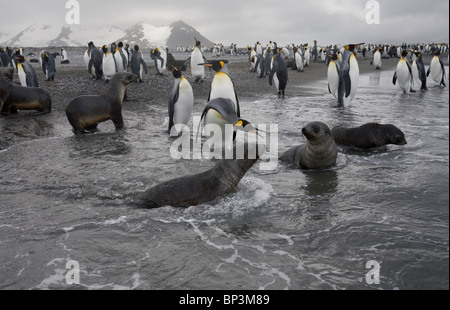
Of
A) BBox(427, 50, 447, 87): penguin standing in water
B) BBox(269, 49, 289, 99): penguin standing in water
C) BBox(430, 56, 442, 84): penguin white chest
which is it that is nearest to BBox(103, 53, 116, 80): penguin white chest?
BBox(269, 49, 289, 99): penguin standing in water

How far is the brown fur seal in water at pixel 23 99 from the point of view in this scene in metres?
11.3

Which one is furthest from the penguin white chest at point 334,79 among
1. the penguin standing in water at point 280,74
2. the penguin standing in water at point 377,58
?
the penguin standing in water at point 377,58

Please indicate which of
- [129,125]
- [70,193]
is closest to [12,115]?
[129,125]

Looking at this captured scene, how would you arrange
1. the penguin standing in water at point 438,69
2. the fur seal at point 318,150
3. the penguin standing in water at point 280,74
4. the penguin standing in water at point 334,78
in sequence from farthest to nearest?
the penguin standing in water at point 438,69 → the penguin standing in water at point 280,74 → the penguin standing in water at point 334,78 → the fur seal at point 318,150

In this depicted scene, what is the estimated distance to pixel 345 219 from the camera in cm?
454

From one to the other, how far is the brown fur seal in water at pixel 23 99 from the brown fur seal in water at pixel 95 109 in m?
3.16

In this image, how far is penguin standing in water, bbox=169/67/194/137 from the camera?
923 cm

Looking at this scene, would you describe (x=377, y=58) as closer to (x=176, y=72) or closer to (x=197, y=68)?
(x=197, y=68)

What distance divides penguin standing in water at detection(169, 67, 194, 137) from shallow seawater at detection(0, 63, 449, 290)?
1296mm

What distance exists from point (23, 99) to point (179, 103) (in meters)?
5.33

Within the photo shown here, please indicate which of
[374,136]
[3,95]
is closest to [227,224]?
[374,136]

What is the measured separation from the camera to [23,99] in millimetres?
11523

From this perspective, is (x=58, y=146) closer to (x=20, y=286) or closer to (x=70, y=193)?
(x=70, y=193)

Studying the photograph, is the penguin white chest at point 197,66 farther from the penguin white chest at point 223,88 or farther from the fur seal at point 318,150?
the fur seal at point 318,150
